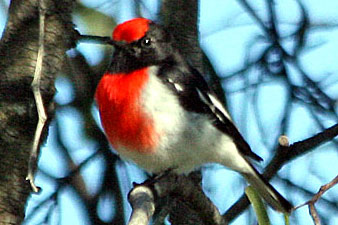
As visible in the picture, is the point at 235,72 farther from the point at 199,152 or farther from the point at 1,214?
the point at 1,214

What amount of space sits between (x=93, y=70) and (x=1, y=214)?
126 cm

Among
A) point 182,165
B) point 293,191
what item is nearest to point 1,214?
point 182,165

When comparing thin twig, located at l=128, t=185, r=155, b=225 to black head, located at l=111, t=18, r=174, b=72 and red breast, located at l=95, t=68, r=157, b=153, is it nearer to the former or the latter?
red breast, located at l=95, t=68, r=157, b=153

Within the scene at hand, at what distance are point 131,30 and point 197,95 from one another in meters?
0.38

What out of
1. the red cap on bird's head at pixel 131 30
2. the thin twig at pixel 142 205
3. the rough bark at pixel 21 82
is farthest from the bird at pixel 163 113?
the thin twig at pixel 142 205

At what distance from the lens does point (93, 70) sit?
140 inches

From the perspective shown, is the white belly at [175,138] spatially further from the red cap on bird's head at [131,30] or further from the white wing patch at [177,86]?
the red cap on bird's head at [131,30]

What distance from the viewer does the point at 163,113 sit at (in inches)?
111

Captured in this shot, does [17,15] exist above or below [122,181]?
above

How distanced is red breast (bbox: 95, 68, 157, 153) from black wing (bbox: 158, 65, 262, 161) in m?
0.11

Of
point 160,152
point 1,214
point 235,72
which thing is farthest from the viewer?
point 235,72

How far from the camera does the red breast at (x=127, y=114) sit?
282cm

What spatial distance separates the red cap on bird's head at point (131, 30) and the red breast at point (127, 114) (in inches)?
5.5

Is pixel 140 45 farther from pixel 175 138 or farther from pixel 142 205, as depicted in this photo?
pixel 142 205
